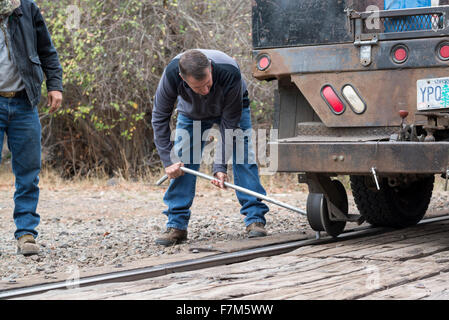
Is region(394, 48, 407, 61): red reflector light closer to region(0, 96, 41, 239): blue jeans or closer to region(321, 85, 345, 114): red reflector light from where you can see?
region(321, 85, 345, 114): red reflector light

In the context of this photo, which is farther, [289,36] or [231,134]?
[231,134]

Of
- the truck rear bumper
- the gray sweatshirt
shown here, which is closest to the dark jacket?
the gray sweatshirt

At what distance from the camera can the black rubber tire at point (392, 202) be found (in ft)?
19.4

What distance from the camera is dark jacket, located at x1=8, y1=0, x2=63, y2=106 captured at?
5176 millimetres

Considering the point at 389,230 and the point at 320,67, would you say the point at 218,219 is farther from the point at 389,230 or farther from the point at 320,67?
the point at 320,67

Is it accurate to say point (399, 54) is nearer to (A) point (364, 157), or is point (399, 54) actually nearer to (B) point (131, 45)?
(A) point (364, 157)

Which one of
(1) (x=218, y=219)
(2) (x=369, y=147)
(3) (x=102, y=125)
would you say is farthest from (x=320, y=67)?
(3) (x=102, y=125)

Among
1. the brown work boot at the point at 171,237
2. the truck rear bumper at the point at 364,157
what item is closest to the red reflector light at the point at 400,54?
the truck rear bumper at the point at 364,157

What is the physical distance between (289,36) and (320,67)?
0.32 m

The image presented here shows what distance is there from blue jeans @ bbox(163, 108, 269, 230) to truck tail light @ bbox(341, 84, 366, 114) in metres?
1.10

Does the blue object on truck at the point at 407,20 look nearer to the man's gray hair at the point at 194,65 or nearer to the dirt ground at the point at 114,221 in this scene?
the man's gray hair at the point at 194,65

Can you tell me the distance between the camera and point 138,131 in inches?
469

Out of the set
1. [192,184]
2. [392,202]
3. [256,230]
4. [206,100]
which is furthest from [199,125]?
[392,202]
